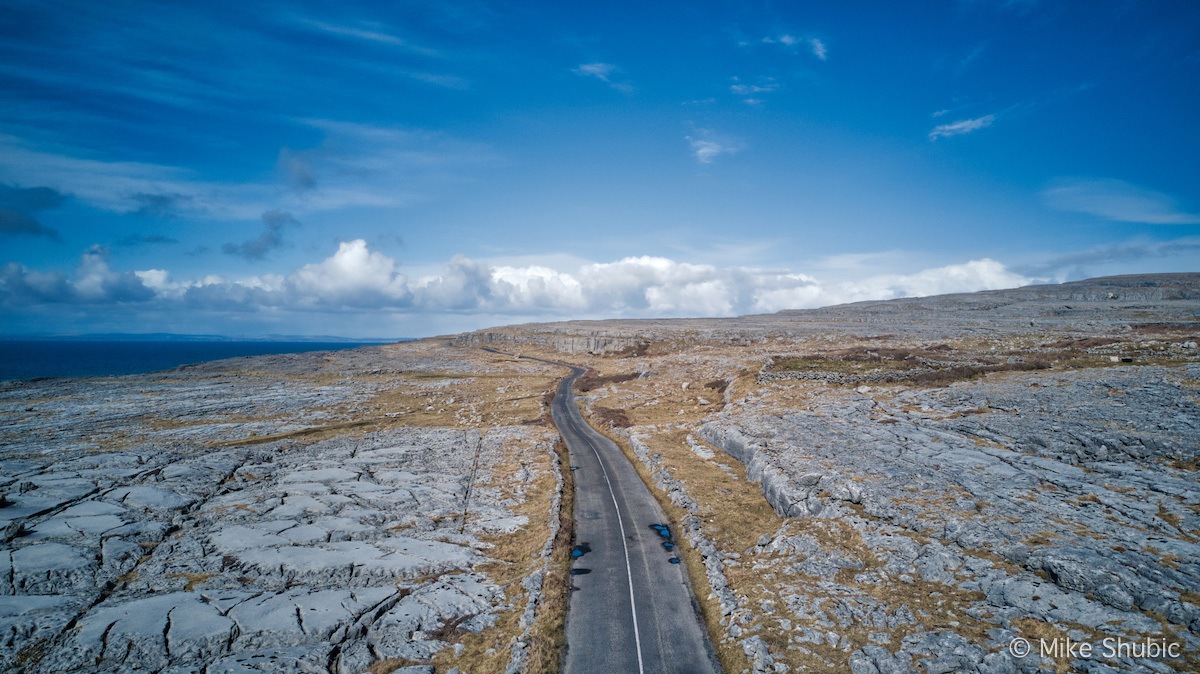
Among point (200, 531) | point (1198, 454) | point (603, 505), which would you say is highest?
point (1198, 454)

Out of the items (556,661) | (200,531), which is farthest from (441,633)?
(200,531)

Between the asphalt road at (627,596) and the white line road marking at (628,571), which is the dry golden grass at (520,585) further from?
the white line road marking at (628,571)

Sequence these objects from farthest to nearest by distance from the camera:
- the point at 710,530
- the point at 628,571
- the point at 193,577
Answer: the point at 710,530, the point at 628,571, the point at 193,577

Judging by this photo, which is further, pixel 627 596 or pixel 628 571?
pixel 628 571

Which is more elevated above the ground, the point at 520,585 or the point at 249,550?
the point at 249,550

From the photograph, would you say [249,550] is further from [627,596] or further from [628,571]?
[628,571]

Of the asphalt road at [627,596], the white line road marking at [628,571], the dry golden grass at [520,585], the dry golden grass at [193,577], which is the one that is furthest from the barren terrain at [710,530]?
the white line road marking at [628,571]

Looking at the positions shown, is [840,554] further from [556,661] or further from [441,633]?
[441,633]

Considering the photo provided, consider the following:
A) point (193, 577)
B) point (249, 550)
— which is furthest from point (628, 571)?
point (193, 577)
